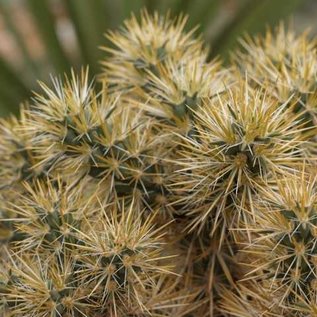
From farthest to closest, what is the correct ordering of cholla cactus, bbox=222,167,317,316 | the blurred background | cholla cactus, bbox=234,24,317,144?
the blurred background → cholla cactus, bbox=234,24,317,144 → cholla cactus, bbox=222,167,317,316

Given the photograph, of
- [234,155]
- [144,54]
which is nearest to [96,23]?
[144,54]

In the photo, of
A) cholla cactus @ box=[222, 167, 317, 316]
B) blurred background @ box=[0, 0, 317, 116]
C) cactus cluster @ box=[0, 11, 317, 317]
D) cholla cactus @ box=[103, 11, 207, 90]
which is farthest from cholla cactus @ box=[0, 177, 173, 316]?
blurred background @ box=[0, 0, 317, 116]

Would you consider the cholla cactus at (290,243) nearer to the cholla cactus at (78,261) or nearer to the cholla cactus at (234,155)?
the cholla cactus at (234,155)

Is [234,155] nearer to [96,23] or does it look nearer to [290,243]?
[290,243]

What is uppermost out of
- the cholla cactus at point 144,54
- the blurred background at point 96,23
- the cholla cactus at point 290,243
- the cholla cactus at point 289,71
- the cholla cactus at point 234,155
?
the blurred background at point 96,23

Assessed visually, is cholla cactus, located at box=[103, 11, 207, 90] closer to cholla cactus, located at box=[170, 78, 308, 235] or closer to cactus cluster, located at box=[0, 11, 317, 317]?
cactus cluster, located at box=[0, 11, 317, 317]

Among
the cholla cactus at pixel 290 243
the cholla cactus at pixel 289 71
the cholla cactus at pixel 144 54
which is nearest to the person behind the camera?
the cholla cactus at pixel 290 243

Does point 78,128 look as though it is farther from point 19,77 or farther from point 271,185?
point 19,77

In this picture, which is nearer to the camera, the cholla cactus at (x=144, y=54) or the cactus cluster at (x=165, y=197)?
the cactus cluster at (x=165, y=197)

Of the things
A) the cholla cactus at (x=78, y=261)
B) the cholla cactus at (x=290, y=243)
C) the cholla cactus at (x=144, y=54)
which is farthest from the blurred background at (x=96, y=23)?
the cholla cactus at (x=290, y=243)
